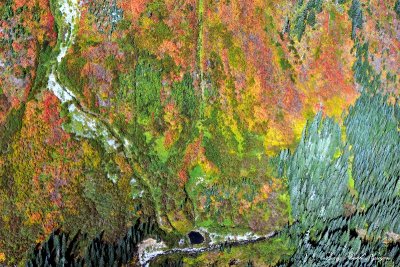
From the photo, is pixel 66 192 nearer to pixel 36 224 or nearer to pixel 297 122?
pixel 36 224

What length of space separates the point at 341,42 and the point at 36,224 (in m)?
79.1

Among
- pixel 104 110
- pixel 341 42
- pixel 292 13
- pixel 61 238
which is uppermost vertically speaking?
pixel 292 13

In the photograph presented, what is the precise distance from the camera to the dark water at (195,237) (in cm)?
7362

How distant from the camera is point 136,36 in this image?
3150 inches

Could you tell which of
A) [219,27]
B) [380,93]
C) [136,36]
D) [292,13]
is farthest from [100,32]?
[380,93]

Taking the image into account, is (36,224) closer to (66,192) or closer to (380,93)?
(66,192)

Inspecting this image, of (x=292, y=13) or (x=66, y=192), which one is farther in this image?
(x=292, y=13)

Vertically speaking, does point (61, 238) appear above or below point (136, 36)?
below

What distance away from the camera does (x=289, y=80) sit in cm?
8856

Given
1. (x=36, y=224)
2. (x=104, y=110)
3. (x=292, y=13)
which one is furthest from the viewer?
(x=292, y=13)

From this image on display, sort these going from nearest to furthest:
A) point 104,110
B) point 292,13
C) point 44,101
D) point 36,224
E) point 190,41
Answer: point 36,224 < point 44,101 < point 104,110 < point 190,41 < point 292,13

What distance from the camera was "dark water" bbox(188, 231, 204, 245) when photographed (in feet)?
242

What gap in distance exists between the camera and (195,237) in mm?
74312

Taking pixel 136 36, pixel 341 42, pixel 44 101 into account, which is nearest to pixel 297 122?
pixel 341 42
